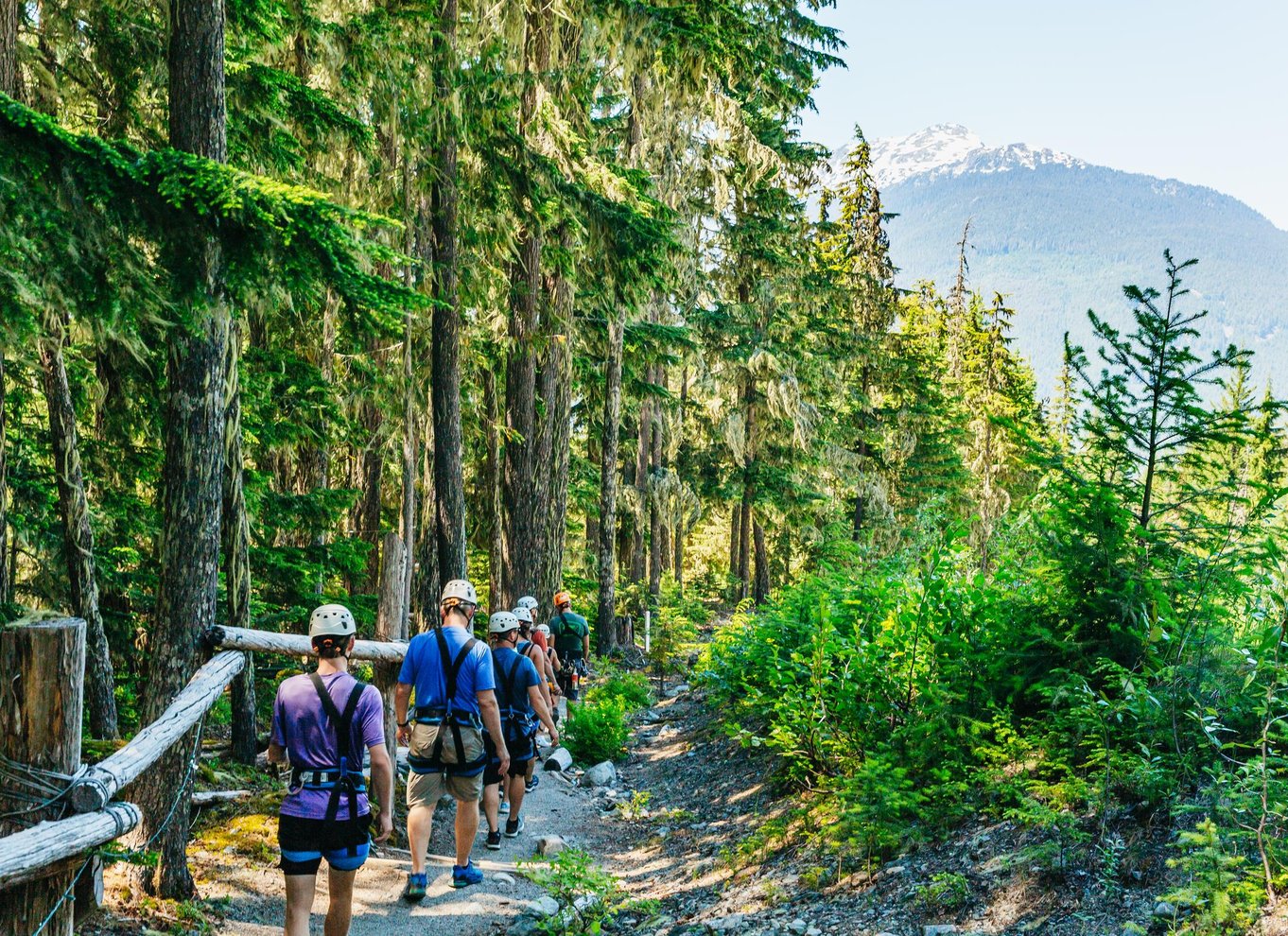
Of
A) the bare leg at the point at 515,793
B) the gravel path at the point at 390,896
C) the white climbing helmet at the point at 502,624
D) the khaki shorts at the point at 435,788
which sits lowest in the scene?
the gravel path at the point at 390,896

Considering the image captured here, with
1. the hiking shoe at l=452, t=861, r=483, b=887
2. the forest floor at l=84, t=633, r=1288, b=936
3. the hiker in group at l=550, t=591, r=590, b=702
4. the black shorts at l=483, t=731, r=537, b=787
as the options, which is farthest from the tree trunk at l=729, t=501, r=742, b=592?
the hiking shoe at l=452, t=861, r=483, b=887

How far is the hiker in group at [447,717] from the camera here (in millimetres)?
6996

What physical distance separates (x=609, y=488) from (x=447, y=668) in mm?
14605

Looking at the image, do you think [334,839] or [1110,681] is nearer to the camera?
[334,839]

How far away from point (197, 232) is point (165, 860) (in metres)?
4.10

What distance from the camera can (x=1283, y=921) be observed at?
14.0 ft

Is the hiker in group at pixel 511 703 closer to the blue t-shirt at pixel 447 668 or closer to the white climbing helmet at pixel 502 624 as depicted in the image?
the white climbing helmet at pixel 502 624

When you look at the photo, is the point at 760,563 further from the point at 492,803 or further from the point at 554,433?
the point at 492,803

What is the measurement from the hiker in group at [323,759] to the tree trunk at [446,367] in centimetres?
815

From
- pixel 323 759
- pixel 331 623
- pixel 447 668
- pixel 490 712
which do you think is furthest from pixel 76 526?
pixel 323 759

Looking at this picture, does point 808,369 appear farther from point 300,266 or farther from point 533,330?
point 300,266

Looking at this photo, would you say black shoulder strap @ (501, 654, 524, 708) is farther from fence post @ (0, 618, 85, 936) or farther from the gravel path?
fence post @ (0, 618, 85, 936)

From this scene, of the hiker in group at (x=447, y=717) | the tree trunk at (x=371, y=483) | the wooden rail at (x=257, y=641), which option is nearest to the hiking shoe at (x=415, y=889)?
the hiker in group at (x=447, y=717)

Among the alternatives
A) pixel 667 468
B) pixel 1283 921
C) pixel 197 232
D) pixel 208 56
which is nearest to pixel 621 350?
pixel 667 468
